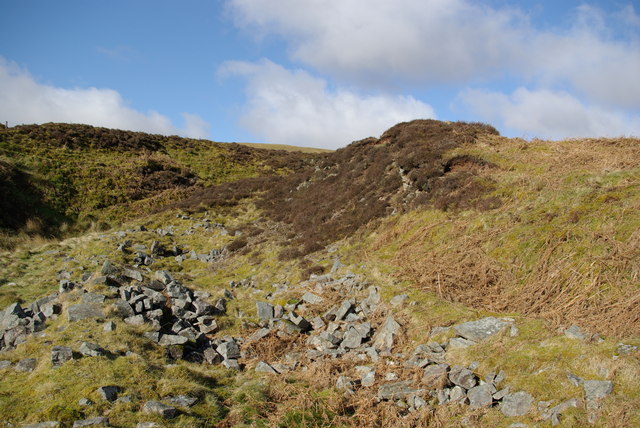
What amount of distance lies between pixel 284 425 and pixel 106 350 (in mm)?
4832

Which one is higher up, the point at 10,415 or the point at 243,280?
the point at 243,280

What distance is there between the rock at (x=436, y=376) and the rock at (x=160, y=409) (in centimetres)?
498

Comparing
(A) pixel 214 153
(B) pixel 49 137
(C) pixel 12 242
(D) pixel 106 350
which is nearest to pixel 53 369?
(D) pixel 106 350

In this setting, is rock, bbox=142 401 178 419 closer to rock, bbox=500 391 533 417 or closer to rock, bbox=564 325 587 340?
rock, bbox=500 391 533 417

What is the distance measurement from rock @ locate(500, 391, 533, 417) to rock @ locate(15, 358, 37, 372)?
9.79 meters

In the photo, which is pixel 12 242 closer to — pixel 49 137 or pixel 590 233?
pixel 49 137

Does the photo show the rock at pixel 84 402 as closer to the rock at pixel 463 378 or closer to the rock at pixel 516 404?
the rock at pixel 463 378

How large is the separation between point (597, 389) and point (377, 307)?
5769 mm

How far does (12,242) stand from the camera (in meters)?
21.8

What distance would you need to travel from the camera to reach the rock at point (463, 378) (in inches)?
294

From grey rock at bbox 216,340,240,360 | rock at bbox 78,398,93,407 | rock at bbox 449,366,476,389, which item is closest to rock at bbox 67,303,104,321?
grey rock at bbox 216,340,240,360

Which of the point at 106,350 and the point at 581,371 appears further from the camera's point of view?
the point at 106,350

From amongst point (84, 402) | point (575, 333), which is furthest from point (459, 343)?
point (84, 402)

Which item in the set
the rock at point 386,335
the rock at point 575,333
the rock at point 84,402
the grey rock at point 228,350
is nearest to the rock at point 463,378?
the rock at point 386,335
